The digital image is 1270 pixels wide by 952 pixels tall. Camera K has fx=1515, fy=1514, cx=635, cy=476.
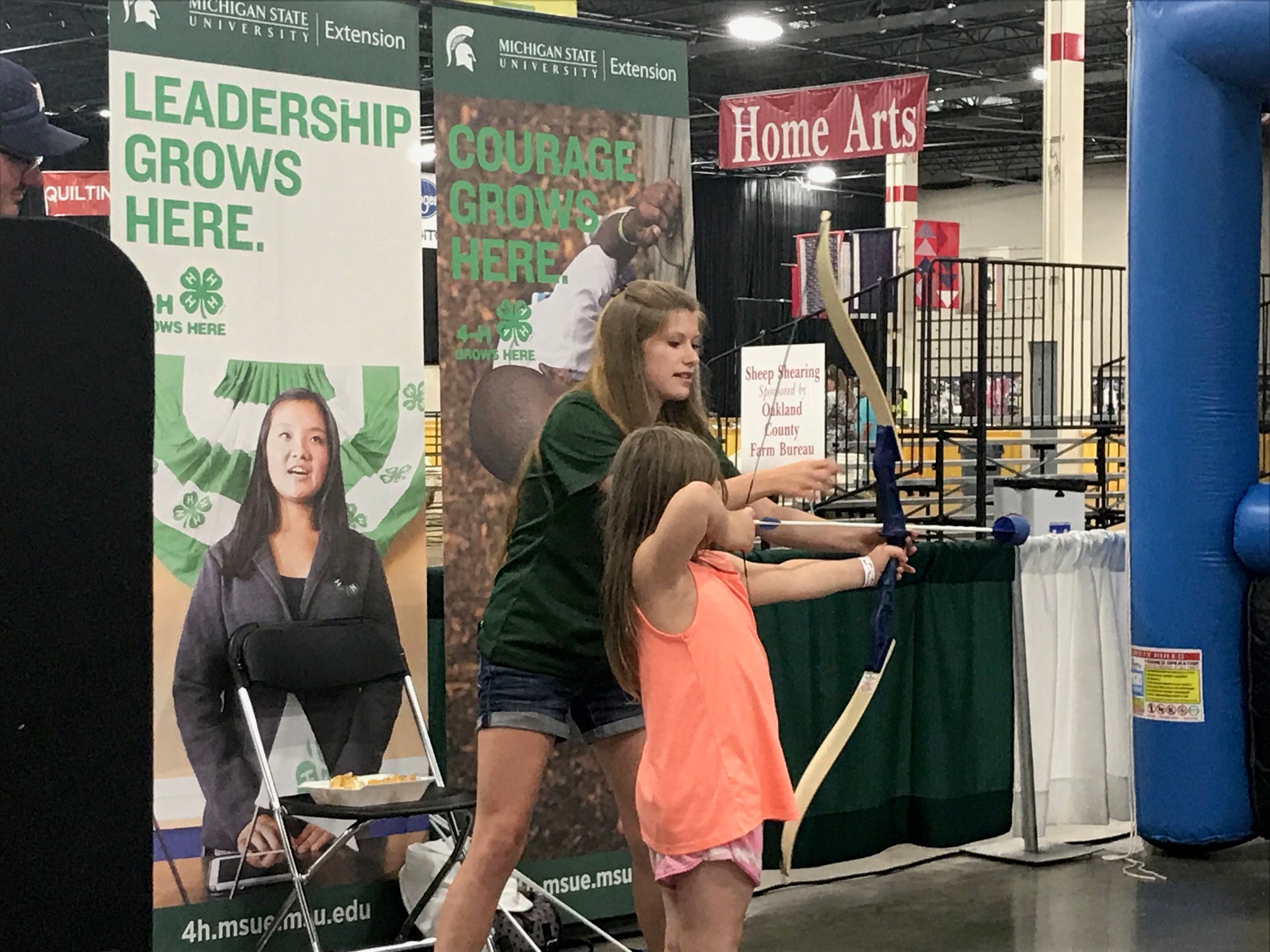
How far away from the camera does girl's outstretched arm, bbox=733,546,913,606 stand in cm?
265

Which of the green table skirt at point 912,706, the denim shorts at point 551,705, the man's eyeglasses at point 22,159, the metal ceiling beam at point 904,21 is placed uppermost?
the metal ceiling beam at point 904,21

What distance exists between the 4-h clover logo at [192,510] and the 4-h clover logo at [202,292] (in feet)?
1.33

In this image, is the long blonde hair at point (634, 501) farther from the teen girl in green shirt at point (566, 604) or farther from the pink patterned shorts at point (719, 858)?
the pink patterned shorts at point (719, 858)

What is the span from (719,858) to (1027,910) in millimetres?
2113

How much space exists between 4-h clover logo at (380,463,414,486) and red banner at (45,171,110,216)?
10395mm

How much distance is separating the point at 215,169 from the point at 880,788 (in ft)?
8.34

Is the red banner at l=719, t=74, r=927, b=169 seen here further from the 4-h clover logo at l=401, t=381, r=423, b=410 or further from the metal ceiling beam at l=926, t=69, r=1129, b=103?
the 4-h clover logo at l=401, t=381, r=423, b=410

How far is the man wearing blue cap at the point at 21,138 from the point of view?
118 inches

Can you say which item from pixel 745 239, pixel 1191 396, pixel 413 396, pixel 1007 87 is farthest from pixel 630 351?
pixel 745 239

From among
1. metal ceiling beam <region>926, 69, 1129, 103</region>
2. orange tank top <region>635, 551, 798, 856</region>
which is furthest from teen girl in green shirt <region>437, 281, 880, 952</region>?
metal ceiling beam <region>926, 69, 1129, 103</region>

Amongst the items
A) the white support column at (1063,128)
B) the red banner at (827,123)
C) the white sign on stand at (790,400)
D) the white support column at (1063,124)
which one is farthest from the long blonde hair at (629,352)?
the white support column at (1063,124)

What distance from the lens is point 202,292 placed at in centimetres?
332

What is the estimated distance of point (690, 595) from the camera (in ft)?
8.24

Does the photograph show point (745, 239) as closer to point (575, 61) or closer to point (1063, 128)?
point (1063, 128)
